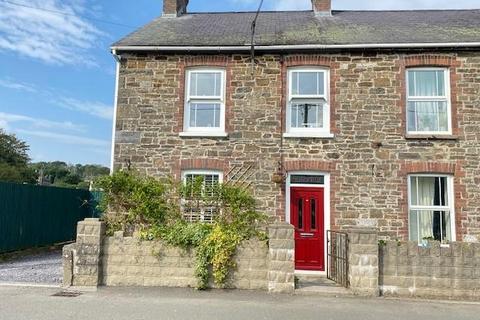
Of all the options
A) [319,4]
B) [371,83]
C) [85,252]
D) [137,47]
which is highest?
[319,4]

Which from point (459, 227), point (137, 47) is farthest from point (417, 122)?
point (137, 47)

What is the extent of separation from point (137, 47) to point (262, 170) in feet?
16.7

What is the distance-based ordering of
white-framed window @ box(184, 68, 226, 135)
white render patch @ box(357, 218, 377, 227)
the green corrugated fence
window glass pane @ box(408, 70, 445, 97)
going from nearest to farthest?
white render patch @ box(357, 218, 377, 227) → window glass pane @ box(408, 70, 445, 97) → white-framed window @ box(184, 68, 226, 135) → the green corrugated fence

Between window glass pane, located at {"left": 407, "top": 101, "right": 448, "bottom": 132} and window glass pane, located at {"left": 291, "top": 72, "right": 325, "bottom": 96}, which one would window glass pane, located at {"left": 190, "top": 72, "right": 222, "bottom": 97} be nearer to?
window glass pane, located at {"left": 291, "top": 72, "right": 325, "bottom": 96}

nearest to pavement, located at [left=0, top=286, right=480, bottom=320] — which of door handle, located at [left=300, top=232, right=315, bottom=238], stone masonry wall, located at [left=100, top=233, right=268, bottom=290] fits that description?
stone masonry wall, located at [left=100, top=233, right=268, bottom=290]

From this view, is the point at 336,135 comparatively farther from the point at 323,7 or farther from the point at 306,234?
the point at 323,7

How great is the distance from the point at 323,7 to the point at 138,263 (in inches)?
446

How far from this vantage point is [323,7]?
1538cm

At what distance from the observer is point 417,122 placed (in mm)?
11922

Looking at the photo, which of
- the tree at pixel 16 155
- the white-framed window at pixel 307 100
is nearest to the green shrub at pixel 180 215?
the white-framed window at pixel 307 100

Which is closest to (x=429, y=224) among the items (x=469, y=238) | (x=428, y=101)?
(x=469, y=238)

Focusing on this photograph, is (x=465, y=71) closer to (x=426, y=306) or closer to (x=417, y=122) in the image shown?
(x=417, y=122)

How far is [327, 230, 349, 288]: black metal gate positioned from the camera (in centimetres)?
914

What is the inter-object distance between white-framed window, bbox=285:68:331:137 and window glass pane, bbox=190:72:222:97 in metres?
2.17
